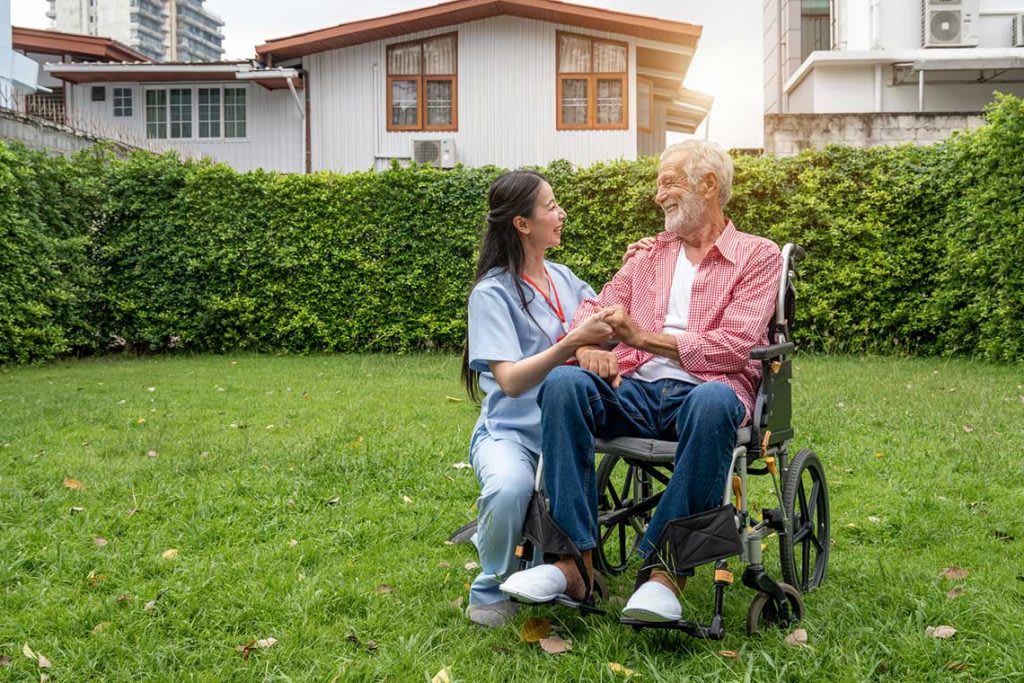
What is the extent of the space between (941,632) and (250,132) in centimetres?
1899

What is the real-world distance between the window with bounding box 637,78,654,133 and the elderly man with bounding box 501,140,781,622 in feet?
52.0

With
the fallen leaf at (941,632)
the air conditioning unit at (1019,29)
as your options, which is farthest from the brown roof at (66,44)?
the fallen leaf at (941,632)

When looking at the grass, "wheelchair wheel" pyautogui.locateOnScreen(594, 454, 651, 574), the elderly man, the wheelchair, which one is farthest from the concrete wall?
the wheelchair

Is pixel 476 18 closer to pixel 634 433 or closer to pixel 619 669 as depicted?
pixel 634 433

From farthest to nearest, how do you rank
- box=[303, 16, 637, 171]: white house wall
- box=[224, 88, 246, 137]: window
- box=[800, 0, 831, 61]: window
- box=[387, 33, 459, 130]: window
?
box=[800, 0, 831, 61]: window, box=[224, 88, 246, 137]: window, box=[387, 33, 459, 130]: window, box=[303, 16, 637, 171]: white house wall

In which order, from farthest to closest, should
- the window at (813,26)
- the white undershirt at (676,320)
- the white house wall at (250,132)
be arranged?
the window at (813,26) → the white house wall at (250,132) → the white undershirt at (676,320)

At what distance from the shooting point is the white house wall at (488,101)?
17953 millimetres

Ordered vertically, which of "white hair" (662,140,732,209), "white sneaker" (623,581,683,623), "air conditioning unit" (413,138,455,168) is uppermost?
"air conditioning unit" (413,138,455,168)

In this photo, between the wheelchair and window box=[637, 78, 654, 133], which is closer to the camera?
the wheelchair

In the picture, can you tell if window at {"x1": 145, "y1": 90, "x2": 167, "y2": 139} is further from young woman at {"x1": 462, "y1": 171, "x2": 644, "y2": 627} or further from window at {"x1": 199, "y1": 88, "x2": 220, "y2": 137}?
young woman at {"x1": 462, "y1": 171, "x2": 644, "y2": 627}

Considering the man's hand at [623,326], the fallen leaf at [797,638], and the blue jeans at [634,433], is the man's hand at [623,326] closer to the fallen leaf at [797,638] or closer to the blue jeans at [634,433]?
the blue jeans at [634,433]

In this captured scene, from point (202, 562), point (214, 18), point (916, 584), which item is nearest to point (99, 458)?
point (202, 562)

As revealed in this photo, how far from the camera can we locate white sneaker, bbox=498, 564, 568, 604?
298 cm

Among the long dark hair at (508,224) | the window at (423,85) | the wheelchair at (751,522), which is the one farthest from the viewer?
the window at (423,85)
